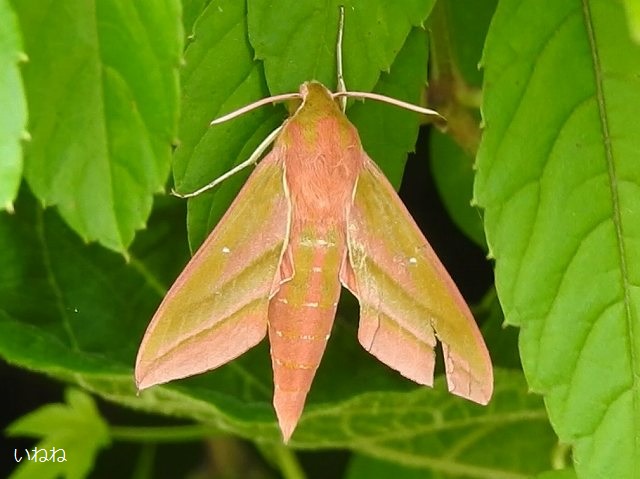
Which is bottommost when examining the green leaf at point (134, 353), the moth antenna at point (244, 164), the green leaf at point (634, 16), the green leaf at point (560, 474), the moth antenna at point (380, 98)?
the green leaf at point (134, 353)

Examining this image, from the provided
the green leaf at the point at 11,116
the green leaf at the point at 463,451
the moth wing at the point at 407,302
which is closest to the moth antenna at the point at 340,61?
the moth wing at the point at 407,302

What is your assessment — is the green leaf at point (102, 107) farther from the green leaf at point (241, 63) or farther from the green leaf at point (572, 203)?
the green leaf at point (572, 203)

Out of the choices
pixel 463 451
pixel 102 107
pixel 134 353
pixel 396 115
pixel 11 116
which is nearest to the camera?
pixel 11 116

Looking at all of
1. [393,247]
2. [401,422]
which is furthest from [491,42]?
[401,422]

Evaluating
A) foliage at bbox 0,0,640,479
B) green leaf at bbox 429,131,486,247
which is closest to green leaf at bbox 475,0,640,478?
foliage at bbox 0,0,640,479

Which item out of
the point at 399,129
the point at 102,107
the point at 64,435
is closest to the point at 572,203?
the point at 399,129

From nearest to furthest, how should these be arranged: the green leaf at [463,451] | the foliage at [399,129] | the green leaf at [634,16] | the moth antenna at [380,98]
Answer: the green leaf at [634,16] → the foliage at [399,129] → the moth antenna at [380,98] → the green leaf at [463,451]

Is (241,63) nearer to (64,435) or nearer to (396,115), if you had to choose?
(396,115)

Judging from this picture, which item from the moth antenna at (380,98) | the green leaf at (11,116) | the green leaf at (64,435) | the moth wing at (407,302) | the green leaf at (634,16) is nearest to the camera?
the green leaf at (634,16)

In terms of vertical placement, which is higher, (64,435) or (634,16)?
(634,16)
